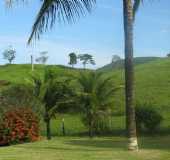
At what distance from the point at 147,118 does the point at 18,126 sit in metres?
11.4

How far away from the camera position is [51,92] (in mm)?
32594

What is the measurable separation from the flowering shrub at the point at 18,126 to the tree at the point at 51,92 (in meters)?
8.07

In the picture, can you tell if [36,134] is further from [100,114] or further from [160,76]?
[160,76]

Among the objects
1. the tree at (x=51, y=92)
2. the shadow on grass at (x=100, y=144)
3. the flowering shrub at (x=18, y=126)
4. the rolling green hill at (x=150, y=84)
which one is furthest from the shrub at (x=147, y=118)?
the shadow on grass at (x=100, y=144)

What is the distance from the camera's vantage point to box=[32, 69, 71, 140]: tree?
32.0 metres

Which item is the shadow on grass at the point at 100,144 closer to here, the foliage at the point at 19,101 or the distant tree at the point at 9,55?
the foliage at the point at 19,101

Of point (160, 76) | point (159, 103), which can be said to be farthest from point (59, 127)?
point (160, 76)

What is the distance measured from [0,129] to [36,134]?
189 centimetres

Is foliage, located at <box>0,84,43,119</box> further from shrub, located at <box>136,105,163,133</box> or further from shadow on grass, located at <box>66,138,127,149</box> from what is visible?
shrub, located at <box>136,105,163,133</box>

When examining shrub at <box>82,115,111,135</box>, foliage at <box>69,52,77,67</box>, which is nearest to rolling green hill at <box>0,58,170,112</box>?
shrub at <box>82,115,111,135</box>

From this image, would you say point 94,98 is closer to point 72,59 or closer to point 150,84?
point 150,84

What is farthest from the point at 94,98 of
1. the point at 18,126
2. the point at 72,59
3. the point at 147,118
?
the point at 72,59

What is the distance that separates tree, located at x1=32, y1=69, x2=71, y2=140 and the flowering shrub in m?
8.07

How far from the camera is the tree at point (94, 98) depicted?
1267 inches
